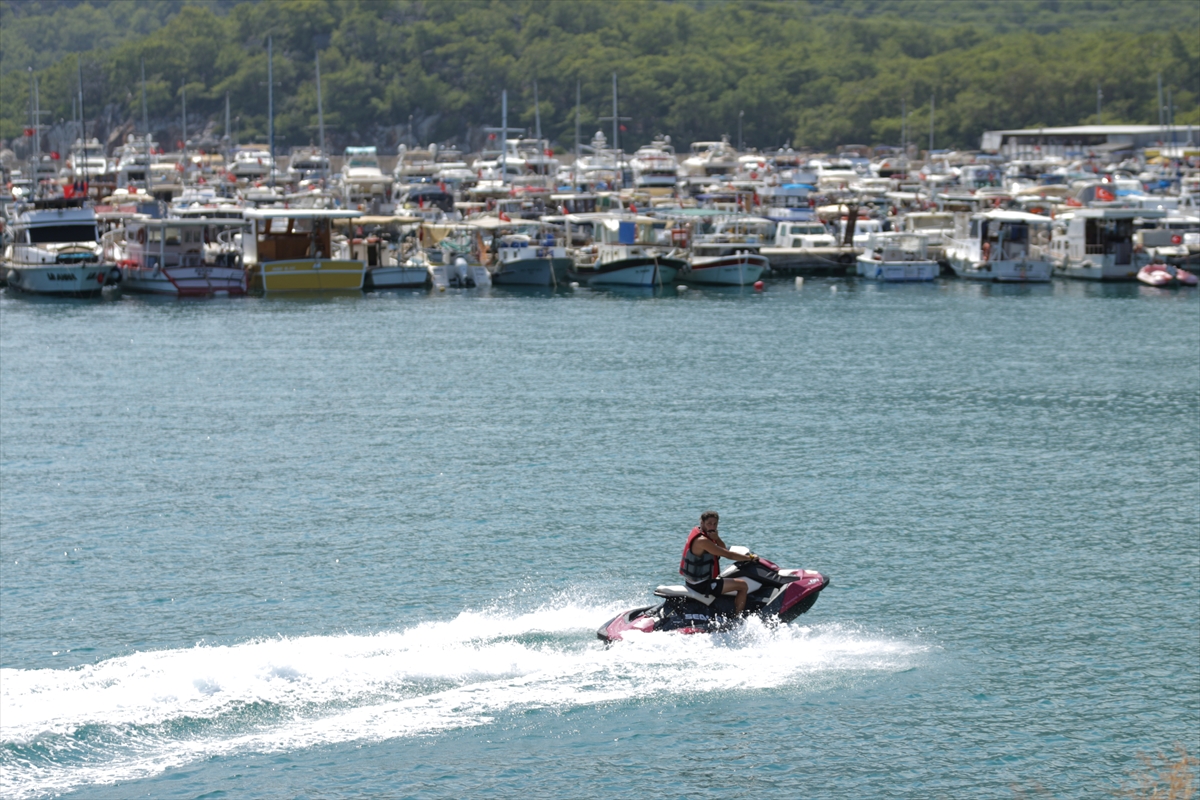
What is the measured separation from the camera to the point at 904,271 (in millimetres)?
82750

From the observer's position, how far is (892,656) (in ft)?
76.8

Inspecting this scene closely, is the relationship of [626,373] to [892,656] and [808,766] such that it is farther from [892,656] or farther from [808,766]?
[808,766]

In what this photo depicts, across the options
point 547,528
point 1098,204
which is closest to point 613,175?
point 1098,204

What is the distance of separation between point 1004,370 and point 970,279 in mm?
32702

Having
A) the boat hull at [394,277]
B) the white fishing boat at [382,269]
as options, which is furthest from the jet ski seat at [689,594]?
the boat hull at [394,277]

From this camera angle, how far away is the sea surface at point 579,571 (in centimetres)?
2000

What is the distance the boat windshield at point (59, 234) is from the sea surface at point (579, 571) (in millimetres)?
25319

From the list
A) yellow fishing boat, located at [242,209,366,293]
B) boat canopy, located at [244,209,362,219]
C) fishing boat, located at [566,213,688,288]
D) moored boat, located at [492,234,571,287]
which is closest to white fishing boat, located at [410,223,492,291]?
moored boat, located at [492,234,571,287]

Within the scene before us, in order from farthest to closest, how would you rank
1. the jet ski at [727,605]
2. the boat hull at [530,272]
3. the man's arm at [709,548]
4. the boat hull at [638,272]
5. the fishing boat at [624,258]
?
1. the boat hull at [530,272]
2. the fishing boat at [624,258]
3. the boat hull at [638,272]
4. the jet ski at [727,605]
5. the man's arm at [709,548]

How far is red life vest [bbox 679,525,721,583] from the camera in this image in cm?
2180

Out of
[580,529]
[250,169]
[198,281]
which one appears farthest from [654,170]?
[580,529]

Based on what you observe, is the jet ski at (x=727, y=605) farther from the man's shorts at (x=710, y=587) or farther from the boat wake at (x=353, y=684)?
the boat wake at (x=353, y=684)

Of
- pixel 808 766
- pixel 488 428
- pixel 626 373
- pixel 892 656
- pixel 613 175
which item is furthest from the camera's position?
pixel 613 175

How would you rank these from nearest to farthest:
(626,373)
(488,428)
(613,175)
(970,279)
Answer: (488,428) → (626,373) → (970,279) → (613,175)
